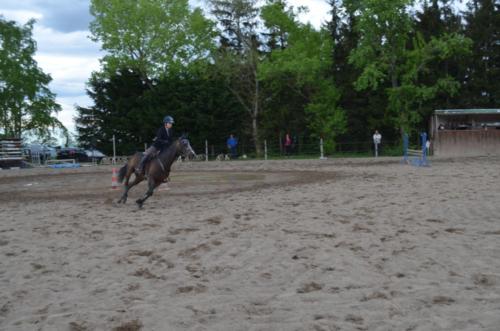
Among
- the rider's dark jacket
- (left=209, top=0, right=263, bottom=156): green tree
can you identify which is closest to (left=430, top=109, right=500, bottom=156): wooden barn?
(left=209, top=0, right=263, bottom=156): green tree

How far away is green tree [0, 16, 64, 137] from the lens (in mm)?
51688

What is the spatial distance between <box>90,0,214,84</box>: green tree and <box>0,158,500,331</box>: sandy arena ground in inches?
1536

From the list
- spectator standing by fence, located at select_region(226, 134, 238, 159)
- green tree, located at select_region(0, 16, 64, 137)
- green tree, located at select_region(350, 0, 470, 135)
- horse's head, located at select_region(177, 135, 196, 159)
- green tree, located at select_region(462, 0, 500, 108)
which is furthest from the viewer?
green tree, located at select_region(0, 16, 64, 137)

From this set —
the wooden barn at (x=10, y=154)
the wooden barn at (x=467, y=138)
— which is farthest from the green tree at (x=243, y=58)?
the wooden barn at (x=10, y=154)

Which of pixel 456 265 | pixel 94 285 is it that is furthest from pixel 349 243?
pixel 94 285

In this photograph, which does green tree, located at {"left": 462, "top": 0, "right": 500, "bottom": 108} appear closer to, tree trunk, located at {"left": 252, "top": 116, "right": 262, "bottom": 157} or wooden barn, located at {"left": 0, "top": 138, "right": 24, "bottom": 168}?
tree trunk, located at {"left": 252, "top": 116, "right": 262, "bottom": 157}

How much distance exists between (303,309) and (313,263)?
58.6 inches

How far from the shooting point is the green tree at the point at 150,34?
46.3 m

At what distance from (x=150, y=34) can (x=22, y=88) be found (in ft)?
57.0

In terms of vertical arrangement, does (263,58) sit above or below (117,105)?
above

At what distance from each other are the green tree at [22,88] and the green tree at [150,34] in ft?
37.1

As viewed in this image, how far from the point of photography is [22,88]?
173 feet

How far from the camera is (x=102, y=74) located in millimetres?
48531

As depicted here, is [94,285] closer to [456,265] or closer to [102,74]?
[456,265]
